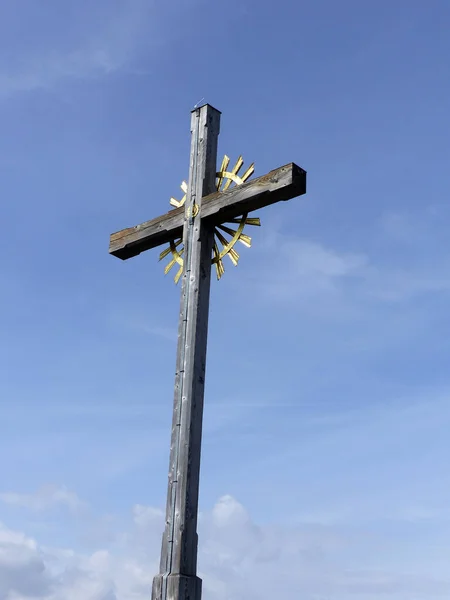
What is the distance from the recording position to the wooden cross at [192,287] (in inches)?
260

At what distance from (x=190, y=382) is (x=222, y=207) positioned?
1.49 meters

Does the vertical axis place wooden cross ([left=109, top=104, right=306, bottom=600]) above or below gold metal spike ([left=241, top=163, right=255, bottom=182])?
below

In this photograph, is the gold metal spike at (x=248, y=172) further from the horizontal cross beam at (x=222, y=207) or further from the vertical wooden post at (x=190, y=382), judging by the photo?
the vertical wooden post at (x=190, y=382)

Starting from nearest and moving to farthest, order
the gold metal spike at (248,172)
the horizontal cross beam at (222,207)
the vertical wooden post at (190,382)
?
the vertical wooden post at (190,382), the horizontal cross beam at (222,207), the gold metal spike at (248,172)

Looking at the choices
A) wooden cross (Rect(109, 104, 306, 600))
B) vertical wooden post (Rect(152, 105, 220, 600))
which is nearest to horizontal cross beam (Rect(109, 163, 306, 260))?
wooden cross (Rect(109, 104, 306, 600))

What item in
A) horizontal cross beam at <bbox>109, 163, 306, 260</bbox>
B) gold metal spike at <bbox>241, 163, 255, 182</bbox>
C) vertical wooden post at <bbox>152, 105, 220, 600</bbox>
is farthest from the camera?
gold metal spike at <bbox>241, 163, 255, 182</bbox>

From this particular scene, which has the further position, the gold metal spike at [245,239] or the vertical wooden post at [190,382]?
the gold metal spike at [245,239]

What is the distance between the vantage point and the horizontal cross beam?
23.4 ft

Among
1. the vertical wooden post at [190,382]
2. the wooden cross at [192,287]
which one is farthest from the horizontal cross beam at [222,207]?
the vertical wooden post at [190,382]

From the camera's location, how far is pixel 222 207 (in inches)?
294

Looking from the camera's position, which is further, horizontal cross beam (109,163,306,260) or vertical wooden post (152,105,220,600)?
horizontal cross beam (109,163,306,260)

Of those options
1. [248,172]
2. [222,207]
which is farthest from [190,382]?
[248,172]

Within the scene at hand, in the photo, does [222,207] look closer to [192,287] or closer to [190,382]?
[192,287]

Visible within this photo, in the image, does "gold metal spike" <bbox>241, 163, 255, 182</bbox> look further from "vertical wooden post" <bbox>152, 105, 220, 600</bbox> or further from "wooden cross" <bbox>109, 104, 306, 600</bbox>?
"vertical wooden post" <bbox>152, 105, 220, 600</bbox>
